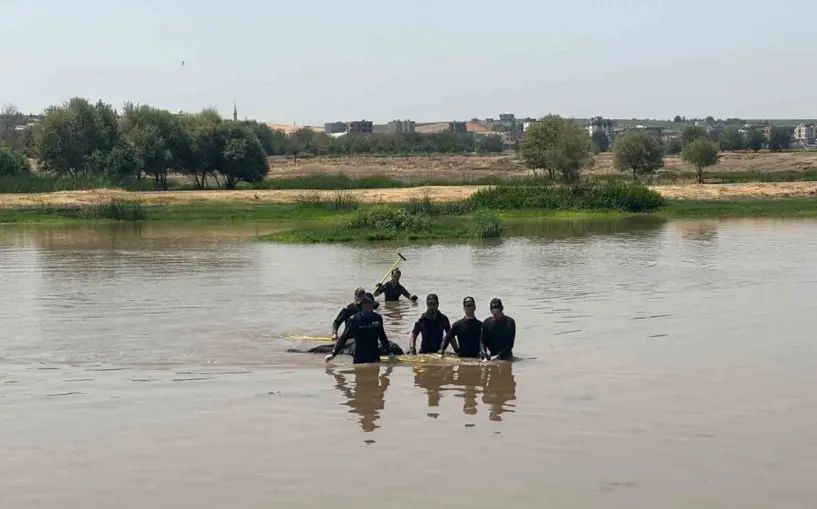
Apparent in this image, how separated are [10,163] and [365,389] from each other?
5381 cm

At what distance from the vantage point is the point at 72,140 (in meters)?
64.6

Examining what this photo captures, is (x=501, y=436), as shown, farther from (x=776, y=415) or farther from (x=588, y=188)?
(x=588, y=188)

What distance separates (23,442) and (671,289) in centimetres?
1600

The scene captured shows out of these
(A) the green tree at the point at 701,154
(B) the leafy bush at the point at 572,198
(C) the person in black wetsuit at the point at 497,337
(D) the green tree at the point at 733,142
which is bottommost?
(C) the person in black wetsuit at the point at 497,337

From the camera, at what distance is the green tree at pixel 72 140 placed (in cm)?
6438

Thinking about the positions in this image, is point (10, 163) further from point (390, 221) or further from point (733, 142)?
point (733, 142)

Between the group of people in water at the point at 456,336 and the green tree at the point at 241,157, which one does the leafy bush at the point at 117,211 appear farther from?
the group of people in water at the point at 456,336

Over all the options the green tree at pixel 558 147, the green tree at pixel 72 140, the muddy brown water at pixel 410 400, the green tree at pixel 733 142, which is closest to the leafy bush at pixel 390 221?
the muddy brown water at pixel 410 400

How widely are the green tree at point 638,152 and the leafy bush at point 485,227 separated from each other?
117ft

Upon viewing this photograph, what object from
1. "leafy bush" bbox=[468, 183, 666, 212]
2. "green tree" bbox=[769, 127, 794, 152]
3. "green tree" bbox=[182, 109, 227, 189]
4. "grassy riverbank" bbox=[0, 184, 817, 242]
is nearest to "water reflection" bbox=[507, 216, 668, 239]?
"grassy riverbank" bbox=[0, 184, 817, 242]

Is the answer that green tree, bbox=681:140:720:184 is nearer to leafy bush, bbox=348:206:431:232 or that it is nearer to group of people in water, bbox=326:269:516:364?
leafy bush, bbox=348:206:431:232

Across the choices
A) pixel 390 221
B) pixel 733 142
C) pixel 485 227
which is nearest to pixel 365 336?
pixel 485 227

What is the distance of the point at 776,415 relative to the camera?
1203cm

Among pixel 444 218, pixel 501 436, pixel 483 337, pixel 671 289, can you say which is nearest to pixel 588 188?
pixel 444 218
